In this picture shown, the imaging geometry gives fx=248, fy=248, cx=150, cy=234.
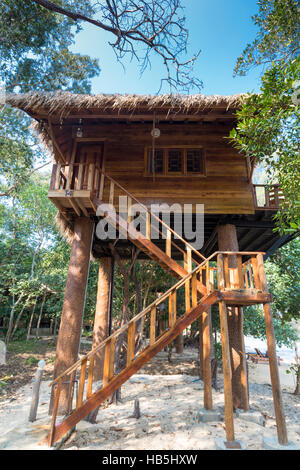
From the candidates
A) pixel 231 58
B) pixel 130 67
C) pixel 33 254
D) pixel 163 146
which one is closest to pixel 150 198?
pixel 163 146

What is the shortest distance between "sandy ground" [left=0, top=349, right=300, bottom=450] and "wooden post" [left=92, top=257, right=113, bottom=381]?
1.36 meters

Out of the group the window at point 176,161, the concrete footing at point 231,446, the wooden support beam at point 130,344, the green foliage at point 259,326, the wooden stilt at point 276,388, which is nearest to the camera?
the concrete footing at point 231,446

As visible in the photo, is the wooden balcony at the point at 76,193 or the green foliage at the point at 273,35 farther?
the wooden balcony at the point at 76,193

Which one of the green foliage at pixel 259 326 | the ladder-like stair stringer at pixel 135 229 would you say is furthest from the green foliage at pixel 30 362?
the green foliage at pixel 259 326

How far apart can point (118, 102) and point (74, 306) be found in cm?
554

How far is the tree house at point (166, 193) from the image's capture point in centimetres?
577

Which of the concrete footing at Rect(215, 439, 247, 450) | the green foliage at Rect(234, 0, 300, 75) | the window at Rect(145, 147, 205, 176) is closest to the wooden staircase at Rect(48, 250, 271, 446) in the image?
the concrete footing at Rect(215, 439, 247, 450)

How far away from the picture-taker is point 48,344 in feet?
65.1

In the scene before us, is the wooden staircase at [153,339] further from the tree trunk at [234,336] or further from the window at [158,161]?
the window at [158,161]

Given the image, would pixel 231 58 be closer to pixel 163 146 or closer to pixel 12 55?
pixel 163 146

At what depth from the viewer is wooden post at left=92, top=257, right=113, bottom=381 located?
29.7 ft

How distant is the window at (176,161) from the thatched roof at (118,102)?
1326 mm

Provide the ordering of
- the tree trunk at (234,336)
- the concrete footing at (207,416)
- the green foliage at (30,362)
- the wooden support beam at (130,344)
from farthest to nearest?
1. the green foliage at (30,362)
2. the tree trunk at (234,336)
3. the concrete footing at (207,416)
4. the wooden support beam at (130,344)

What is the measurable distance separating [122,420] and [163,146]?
7.76 metres
